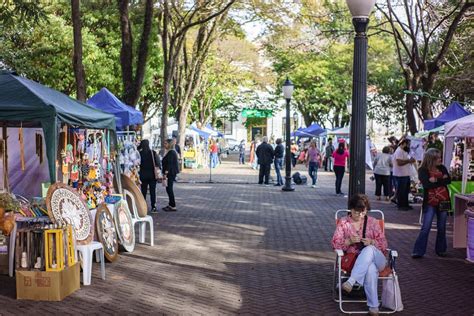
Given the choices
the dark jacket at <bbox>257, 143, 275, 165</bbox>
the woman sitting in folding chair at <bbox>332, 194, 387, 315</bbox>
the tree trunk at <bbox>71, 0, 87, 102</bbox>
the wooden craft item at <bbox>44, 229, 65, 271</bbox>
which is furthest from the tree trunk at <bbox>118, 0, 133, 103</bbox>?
the woman sitting in folding chair at <bbox>332, 194, 387, 315</bbox>

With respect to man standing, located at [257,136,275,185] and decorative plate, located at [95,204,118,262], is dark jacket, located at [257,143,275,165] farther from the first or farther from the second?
decorative plate, located at [95,204,118,262]

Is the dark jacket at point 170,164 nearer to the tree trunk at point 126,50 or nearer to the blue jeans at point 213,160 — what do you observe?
the tree trunk at point 126,50

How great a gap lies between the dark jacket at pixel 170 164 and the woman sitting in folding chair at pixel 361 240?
8.24 m

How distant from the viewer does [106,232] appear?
873cm

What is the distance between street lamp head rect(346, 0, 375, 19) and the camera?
712cm

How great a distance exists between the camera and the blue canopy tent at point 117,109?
15242 mm

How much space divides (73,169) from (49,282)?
2815mm

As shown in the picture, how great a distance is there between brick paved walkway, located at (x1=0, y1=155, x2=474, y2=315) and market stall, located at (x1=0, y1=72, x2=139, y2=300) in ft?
1.35

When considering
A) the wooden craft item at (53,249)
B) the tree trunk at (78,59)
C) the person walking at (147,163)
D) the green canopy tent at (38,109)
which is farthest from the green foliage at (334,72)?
the wooden craft item at (53,249)

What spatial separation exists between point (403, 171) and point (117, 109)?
22.5 ft

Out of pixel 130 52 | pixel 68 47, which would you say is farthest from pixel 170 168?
pixel 68 47

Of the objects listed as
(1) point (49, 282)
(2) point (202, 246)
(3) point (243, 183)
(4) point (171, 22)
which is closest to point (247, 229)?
(2) point (202, 246)

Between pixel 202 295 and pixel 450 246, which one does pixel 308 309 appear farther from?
pixel 450 246

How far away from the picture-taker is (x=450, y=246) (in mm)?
10492
